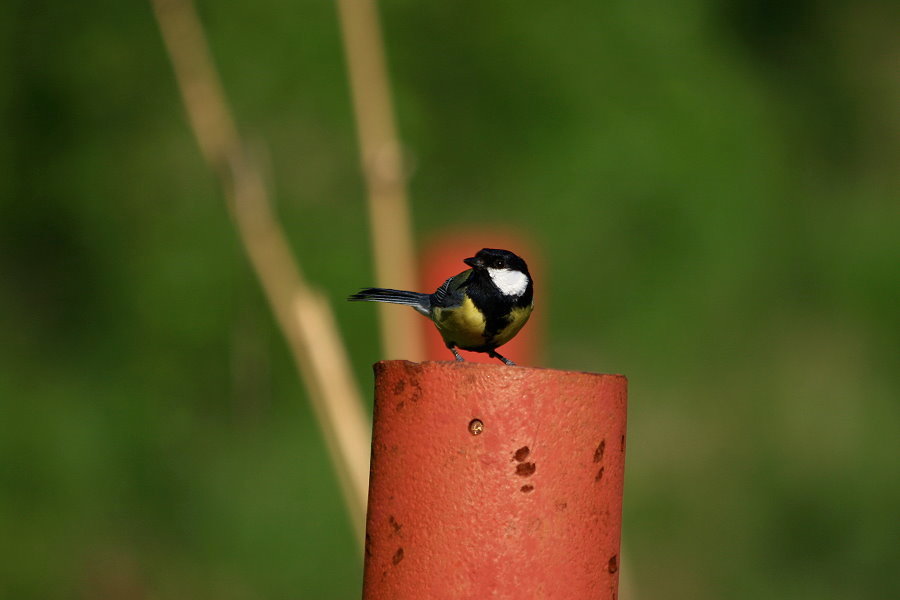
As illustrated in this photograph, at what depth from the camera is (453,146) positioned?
6.51 metres

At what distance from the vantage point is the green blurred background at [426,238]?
613 cm

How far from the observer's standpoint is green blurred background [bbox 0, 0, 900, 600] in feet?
20.1

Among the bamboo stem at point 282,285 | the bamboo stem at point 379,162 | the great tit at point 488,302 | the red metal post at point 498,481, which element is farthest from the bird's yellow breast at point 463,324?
the bamboo stem at point 379,162

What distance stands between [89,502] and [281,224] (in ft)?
6.02

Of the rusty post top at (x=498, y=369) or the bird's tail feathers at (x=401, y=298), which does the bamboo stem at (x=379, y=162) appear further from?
the rusty post top at (x=498, y=369)

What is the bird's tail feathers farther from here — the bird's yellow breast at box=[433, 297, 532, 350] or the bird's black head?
the bird's black head

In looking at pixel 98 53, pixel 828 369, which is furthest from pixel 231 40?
pixel 828 369

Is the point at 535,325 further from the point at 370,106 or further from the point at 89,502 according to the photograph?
the point at 89,502

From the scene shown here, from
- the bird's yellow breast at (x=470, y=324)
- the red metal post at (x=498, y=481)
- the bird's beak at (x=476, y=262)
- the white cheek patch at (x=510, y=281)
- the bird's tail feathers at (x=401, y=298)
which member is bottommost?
the red metal post at (x=498, y=481)

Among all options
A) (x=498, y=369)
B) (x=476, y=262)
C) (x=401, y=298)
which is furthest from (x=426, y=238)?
(x=498, y=369)

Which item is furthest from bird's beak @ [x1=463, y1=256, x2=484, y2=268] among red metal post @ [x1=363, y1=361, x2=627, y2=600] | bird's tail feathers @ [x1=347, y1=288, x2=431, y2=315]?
red metal post @ [x1=363, y1=361, x2=627, y2=600]

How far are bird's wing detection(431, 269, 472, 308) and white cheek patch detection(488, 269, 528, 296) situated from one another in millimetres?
68

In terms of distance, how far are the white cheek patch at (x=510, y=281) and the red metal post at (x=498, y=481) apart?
1.91 ft

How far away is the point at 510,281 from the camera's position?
199 centimetres
